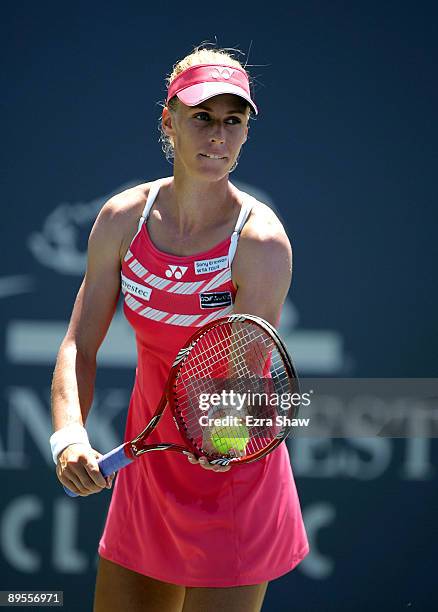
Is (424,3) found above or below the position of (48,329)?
above

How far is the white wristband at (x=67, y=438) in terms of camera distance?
2.44 m

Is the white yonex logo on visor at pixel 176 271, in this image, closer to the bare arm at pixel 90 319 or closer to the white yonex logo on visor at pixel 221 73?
the bare arm at pixel 90 319

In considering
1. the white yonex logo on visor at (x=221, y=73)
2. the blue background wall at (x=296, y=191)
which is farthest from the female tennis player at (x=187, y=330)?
the blue background wall at (x=296, y=191)

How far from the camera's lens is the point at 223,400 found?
2475mm

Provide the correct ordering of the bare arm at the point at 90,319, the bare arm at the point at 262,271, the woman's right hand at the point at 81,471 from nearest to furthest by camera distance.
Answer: the woman's right hand at the point at 81,471 → the bare arm at the point at 262,271 → the bare arm at the point at 90,319

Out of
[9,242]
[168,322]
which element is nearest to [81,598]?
[9,242]

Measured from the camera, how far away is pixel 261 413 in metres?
2.47

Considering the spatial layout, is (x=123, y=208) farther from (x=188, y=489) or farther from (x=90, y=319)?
(x=188, y=489)

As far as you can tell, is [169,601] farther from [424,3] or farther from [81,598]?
[424,3]

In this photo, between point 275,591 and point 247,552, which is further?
point 275,591

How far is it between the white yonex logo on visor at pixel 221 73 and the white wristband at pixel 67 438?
820 mm

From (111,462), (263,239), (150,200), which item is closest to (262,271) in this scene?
(263,239)

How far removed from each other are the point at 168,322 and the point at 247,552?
0.54 m

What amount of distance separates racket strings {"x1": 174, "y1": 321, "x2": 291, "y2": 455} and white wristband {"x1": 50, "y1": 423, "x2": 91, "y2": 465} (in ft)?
0.71
